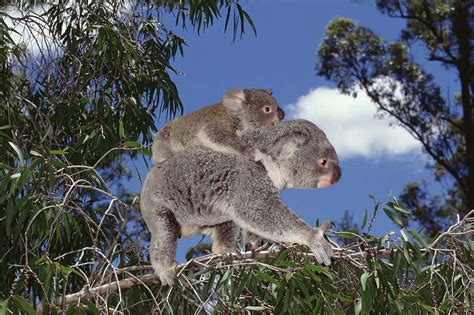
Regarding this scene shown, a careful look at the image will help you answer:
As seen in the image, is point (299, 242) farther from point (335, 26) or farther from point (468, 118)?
point (335, 26)

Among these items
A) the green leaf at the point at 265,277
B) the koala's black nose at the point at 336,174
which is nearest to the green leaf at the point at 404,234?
the koala's black nose at the point at 336,174

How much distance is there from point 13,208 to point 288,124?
1.53 meters

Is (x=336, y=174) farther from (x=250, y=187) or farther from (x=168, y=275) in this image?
(x=168, y=275)

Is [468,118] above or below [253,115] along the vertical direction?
above

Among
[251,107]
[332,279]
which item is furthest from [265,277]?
[251,107]

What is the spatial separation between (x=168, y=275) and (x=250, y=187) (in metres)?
0.47

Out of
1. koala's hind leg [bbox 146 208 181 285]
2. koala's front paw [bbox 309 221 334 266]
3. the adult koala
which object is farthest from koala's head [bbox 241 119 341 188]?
koala's hind leg [bbox 146 208 181 285]

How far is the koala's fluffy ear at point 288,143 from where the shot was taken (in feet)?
9.40

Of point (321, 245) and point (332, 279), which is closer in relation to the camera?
point (321, 245)

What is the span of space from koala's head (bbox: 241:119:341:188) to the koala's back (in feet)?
0.24

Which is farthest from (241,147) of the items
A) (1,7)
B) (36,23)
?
(1,7)

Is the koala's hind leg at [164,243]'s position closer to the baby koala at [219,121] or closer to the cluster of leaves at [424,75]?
the baby koala at [219,121]

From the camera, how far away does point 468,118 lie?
12445 millimetres

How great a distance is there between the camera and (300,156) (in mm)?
2861
